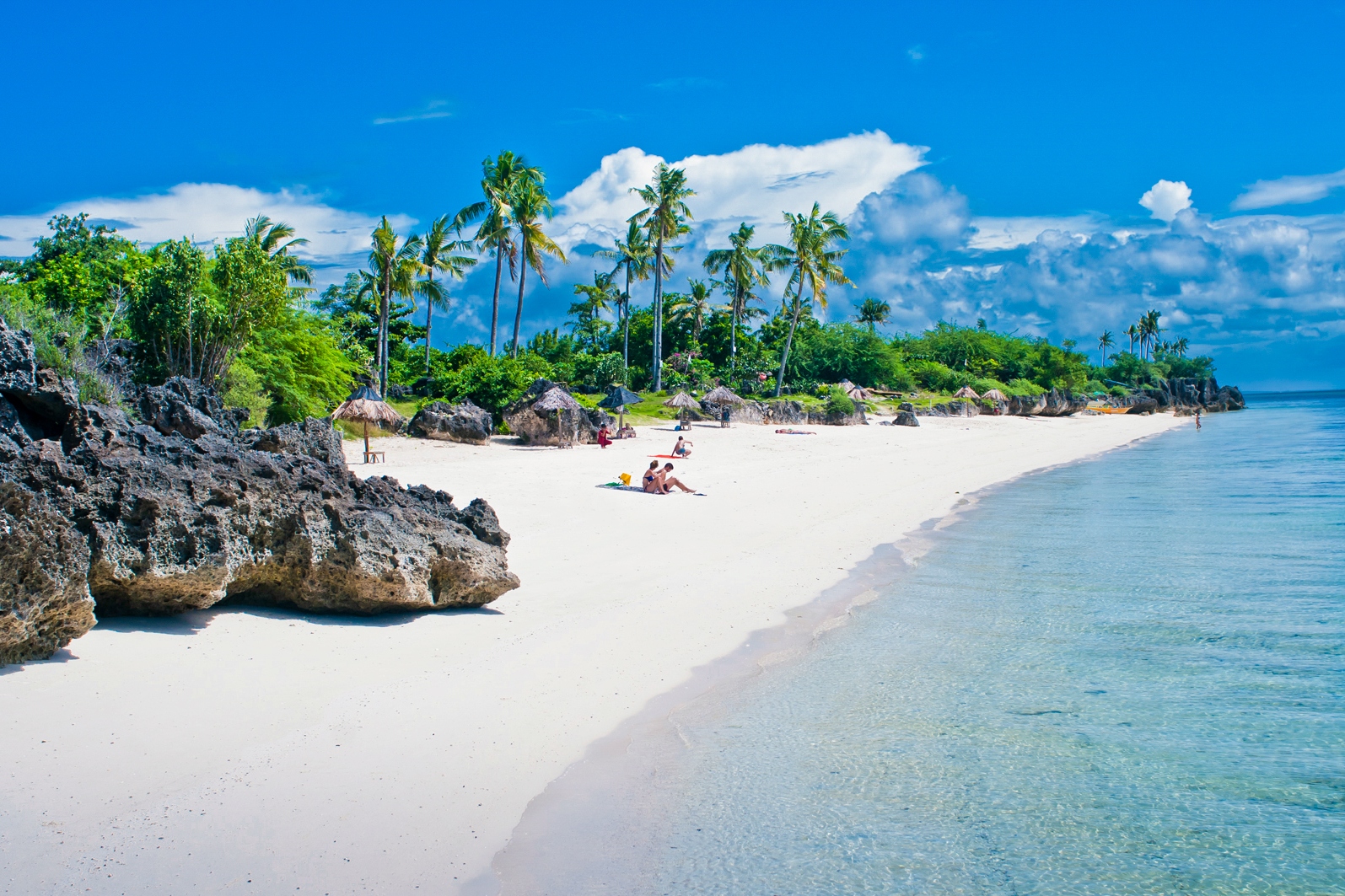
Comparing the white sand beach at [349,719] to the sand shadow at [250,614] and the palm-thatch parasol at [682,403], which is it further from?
the palm-thatch parasol at [682,403]

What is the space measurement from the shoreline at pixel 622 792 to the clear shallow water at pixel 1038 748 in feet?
0.36

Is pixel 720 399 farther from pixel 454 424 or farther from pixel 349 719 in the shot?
pixel 349 719

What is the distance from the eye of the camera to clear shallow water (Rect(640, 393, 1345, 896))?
437 centimetres

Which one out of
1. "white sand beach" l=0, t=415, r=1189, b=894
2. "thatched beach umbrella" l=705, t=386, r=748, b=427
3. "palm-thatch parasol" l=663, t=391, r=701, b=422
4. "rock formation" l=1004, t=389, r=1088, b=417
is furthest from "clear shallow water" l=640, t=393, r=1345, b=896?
"rock formation" l=1004, t=389, r=1088, b=417

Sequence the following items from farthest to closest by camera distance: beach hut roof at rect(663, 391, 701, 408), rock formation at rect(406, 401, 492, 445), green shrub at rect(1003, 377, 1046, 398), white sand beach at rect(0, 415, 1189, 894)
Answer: green shrub at rect(1003, 377, 1046, 398)
beach hut roof at rect(663, 391, 701, 408)
rock formation at rect(406, 401, 492, 445)
white sand beach at rect(0, 415, 1189, 894)

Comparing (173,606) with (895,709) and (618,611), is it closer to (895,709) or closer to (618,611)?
(618,611)

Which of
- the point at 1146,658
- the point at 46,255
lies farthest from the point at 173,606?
the point at 46,255

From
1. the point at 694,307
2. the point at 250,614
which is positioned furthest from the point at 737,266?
the point at 250,614

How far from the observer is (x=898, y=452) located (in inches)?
1096

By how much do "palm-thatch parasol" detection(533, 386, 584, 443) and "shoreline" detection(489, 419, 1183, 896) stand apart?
16.7 m

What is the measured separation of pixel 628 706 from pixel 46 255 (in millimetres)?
39530

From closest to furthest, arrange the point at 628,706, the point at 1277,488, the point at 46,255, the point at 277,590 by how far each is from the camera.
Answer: the point at 628,706 → the point at 277,590 → the point at 1277,488 → the point at 46,255

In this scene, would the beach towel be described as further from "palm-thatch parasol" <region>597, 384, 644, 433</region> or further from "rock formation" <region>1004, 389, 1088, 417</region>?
"rock formation" <region>1004, 389, 1088, 417</region>

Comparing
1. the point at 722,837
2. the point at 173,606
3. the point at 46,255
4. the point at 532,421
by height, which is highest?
the point at 46,255
